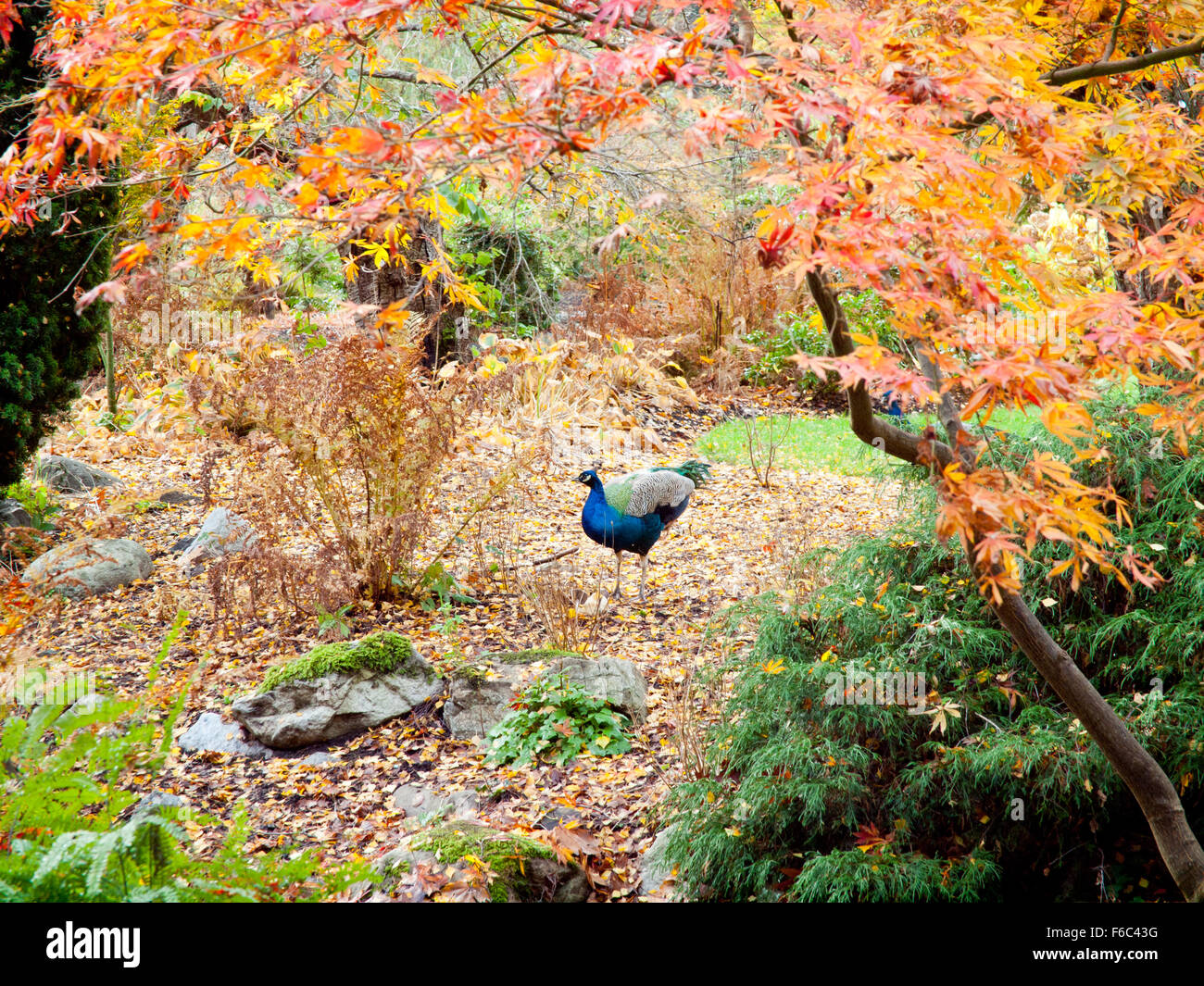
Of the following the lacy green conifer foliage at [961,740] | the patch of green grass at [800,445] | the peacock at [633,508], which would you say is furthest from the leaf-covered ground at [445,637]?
the lacy green conifer foliage at [961,740]

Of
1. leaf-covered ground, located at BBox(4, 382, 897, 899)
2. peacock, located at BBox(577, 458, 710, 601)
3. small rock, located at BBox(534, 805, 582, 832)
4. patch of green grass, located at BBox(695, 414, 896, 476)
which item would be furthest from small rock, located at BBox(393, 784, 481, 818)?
patch of green grass, located at BBox(695, 414, 896, 476)

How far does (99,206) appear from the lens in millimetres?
4676

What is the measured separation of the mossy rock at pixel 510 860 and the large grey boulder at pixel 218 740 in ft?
4.19

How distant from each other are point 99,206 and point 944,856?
475cm

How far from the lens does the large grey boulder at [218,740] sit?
3707 millimetres

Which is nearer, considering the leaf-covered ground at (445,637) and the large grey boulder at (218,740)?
the leaf-covered ground at (445,637)

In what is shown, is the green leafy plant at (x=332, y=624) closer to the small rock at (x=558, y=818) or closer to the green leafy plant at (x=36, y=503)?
the small rock at (x=558, y=818)

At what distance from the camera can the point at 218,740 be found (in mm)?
3754

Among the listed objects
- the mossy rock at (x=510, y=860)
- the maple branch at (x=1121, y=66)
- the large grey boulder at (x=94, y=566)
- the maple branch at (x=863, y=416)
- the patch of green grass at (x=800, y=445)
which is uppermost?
the maple branch at (x=1121, y=66)

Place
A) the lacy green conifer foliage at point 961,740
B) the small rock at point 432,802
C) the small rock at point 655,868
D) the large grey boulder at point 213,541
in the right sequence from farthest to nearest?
the large grey boulder at point 213,541 → the small rock at point 432,802 → the small rock at point 655,868 → the lacy green conifer foliage at point 961,740

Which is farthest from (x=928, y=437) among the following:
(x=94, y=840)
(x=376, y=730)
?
(x=376, y=730)

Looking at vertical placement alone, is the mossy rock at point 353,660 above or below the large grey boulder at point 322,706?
above

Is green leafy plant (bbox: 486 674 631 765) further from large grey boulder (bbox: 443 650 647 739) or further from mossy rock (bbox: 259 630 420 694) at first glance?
mossy rock (bbox: 259 630 420 694)

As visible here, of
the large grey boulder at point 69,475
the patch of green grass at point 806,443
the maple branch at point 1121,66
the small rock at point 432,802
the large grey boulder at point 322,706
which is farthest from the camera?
the patch of green grass at point 806,443
